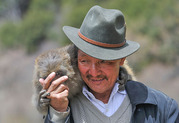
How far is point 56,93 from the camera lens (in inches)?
89.6

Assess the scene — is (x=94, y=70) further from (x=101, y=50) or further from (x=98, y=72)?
(x=101, y=50)

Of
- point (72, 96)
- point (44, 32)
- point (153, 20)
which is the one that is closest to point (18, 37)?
point (44, 32)

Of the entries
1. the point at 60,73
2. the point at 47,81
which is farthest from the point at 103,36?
the point at 60,73

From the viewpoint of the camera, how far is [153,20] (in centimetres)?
1252

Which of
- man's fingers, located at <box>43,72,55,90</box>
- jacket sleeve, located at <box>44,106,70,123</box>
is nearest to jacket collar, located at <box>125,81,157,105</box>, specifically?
jacket sleeve, located at <box>44,106,70,123</box>

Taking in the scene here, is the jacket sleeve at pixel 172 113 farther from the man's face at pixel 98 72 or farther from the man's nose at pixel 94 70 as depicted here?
the man's nose at pixel 94 70

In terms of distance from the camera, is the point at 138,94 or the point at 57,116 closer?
the point at 57,116

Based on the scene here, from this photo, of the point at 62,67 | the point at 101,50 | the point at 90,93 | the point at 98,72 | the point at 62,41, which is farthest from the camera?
the point at 62,41

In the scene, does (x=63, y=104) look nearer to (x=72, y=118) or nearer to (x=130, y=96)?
(x=72, y=118)

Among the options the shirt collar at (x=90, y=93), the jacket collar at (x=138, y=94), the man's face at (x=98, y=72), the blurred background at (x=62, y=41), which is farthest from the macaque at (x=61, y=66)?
the blurred background at (x=62, y=41)

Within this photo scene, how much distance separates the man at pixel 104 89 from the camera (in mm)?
2270

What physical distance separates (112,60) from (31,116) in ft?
32.4

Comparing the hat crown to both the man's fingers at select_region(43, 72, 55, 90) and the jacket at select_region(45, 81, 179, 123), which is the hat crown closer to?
the man's fingers at select_region(43, 72, 55, 90)

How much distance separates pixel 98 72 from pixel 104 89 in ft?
0.61
